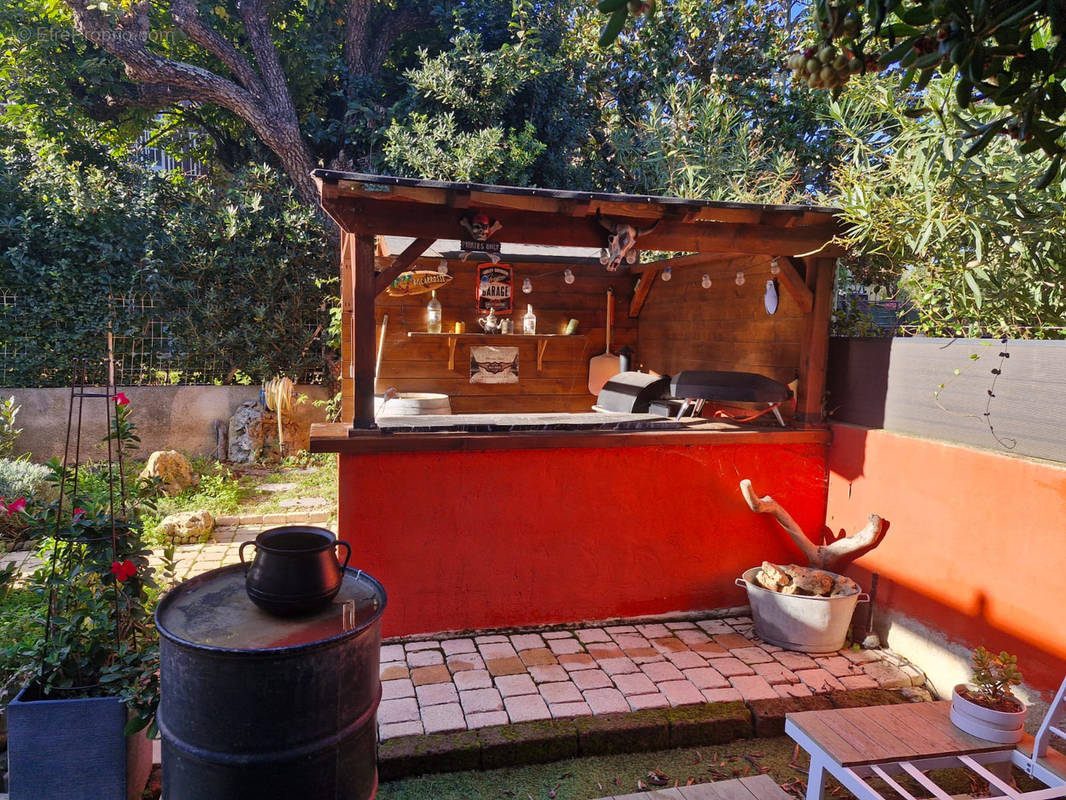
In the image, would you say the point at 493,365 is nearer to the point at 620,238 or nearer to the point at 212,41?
the point at 620,238

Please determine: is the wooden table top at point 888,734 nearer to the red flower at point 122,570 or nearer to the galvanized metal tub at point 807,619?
the galvanized metal tub at point 807,619

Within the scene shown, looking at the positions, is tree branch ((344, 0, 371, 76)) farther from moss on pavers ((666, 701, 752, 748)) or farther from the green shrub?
moss on pavers ((666, 701, 752, 748))

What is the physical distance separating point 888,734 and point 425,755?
201 centimetres

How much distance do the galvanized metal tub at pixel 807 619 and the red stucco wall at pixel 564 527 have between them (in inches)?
23.0

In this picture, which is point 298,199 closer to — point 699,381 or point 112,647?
point 699,381

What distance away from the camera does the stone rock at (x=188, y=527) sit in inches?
248

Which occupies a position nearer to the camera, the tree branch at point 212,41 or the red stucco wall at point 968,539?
the red stucco wall at point 968,539

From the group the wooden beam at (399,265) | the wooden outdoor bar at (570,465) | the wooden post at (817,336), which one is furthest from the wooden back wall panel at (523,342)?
the wooden post at (817,336)

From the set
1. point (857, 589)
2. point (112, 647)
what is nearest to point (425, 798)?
point (112, 647)

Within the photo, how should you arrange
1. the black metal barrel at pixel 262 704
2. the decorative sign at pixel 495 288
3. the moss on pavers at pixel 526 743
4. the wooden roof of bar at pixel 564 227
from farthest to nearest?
the decorative sign at pixel 495 288 → the wooden roof of bar at pixel 564 227 → the moss on pavers at pixel 526 743 → the black metal barrel at pixel 262 704

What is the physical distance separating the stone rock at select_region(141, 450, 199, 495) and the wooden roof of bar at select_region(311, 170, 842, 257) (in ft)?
15.5

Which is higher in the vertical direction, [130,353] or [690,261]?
[690,261]

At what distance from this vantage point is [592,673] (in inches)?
158

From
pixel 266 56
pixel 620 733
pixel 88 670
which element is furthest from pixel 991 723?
pixel 266 56
